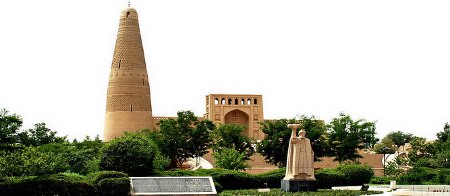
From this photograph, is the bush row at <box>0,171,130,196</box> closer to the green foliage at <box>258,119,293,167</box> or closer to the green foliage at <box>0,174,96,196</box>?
the green foliage at <box>0,174,96,196</box>

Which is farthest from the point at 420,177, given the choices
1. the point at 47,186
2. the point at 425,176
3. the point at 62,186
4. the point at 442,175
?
the point at 47,186

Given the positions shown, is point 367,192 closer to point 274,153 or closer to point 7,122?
point 274,153

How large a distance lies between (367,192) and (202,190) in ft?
17.2

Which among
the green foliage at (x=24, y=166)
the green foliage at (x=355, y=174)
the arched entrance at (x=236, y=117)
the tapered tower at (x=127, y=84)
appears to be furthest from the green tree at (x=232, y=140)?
the arched entrance at (x=236, y=117)

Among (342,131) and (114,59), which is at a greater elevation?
(114,59)

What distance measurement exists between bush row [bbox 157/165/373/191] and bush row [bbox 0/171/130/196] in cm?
384

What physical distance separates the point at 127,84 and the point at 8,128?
17185mm

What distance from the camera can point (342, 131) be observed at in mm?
34000

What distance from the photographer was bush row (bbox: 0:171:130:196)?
1995cm

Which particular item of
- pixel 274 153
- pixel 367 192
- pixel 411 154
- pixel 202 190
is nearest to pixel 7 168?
pixel 202 190

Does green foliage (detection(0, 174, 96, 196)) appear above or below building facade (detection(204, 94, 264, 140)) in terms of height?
below

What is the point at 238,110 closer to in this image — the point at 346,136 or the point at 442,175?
the point at 346,136

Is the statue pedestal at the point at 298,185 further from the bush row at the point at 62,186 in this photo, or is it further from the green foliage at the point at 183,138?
the green foliage at the point at 183,138

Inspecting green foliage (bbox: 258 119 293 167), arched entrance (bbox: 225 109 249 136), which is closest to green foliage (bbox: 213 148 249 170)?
green foliage (bbox: 258 119 293 167)
